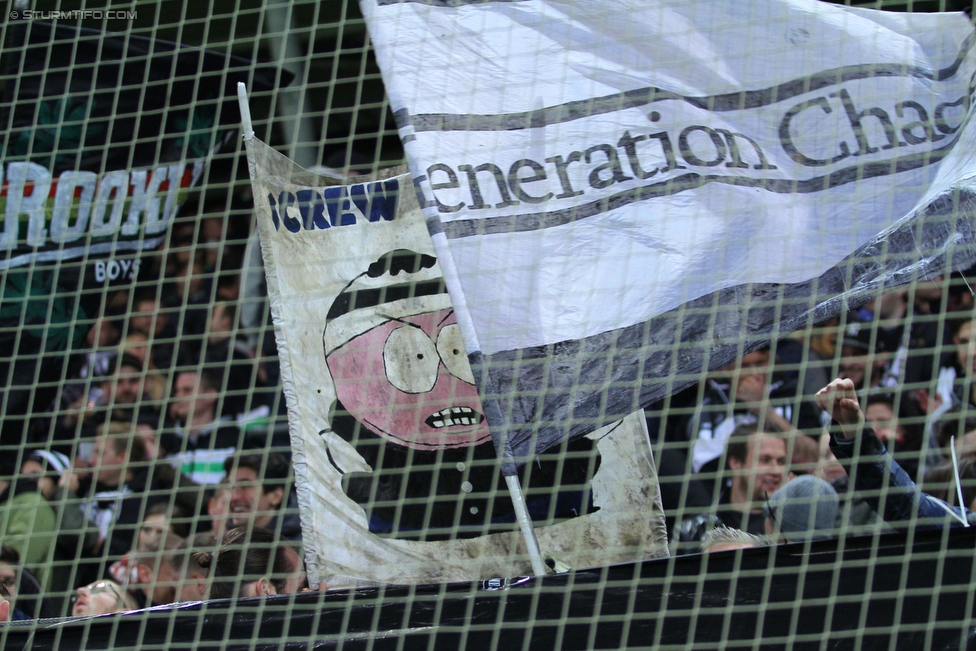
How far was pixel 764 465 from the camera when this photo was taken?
7.03ft

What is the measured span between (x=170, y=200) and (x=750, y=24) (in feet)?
6.60

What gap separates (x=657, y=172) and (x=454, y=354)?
2.10ft

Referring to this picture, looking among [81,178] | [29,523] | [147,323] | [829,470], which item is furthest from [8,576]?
[829,470]

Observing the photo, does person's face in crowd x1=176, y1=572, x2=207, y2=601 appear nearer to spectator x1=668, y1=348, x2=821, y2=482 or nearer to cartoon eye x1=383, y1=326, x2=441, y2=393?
cartoon eye x1=383, y1=326, x2=441, y2=393

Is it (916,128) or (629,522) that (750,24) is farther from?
(629,522)

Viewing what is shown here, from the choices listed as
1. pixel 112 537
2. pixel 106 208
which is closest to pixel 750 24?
pixel 112 537

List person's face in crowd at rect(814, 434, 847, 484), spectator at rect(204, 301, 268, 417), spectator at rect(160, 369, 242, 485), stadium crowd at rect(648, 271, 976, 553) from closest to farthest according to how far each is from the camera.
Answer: stadium crowd at rect(648, 271, 976, 553) → person's face in crowd at rect(814, 434, 847, 484) → spectator at rect(160, 369, 242, 485) → spectator at rect(204, 301, 268, 417)

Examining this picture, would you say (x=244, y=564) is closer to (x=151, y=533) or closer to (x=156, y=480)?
(x=151, y=533)

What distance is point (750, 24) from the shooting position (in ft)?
6.53

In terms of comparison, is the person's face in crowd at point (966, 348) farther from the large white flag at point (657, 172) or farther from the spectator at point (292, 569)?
the spectator at point (292, 569)

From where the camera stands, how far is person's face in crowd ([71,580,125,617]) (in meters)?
2.08

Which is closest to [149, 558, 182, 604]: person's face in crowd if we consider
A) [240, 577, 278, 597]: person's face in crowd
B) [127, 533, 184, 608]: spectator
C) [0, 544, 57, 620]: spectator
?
[127, 533, 184, 608]: spectator

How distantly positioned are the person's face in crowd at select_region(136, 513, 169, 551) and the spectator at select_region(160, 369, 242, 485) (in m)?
0.19

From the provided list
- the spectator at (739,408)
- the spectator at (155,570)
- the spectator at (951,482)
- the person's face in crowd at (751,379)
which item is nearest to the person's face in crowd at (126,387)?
the spectator at (155,570)
